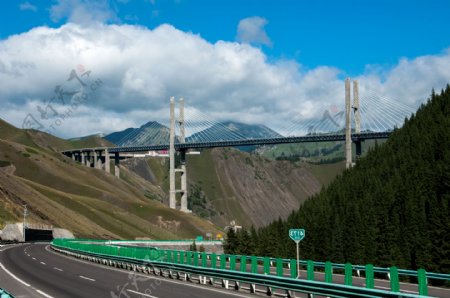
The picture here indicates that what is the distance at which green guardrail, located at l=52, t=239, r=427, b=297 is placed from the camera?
20.2m

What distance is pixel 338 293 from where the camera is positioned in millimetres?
20297

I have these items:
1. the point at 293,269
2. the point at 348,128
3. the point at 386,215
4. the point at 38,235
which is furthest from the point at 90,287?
the point at 348,128

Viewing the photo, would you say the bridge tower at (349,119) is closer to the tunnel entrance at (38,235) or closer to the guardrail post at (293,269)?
the tunnel entrance at (38,235)

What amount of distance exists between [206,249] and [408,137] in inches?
1903

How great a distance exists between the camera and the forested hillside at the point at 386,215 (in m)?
67.6

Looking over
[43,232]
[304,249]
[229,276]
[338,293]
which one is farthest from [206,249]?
[338,293]

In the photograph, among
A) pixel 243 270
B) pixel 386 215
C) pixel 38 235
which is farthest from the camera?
pixel 38 235

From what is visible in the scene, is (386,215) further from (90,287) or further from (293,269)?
(90,287)

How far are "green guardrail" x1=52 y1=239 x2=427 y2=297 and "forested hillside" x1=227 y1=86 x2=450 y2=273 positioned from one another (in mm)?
34265

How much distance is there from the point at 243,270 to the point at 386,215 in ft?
164

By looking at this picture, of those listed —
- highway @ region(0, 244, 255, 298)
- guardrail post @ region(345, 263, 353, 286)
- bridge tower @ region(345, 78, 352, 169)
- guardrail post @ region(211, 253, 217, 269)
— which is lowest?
highway @ region(0, 244, 255, 298)

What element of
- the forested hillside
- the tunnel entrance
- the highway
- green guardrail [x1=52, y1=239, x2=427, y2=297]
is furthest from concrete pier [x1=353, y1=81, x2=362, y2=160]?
the highway

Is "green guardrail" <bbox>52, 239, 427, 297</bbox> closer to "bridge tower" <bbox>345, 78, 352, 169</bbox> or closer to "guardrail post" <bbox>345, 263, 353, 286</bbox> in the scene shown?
"guardrail post" <bbox>345, 263, 353, 286</bbox>

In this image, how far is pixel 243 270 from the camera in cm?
3081
